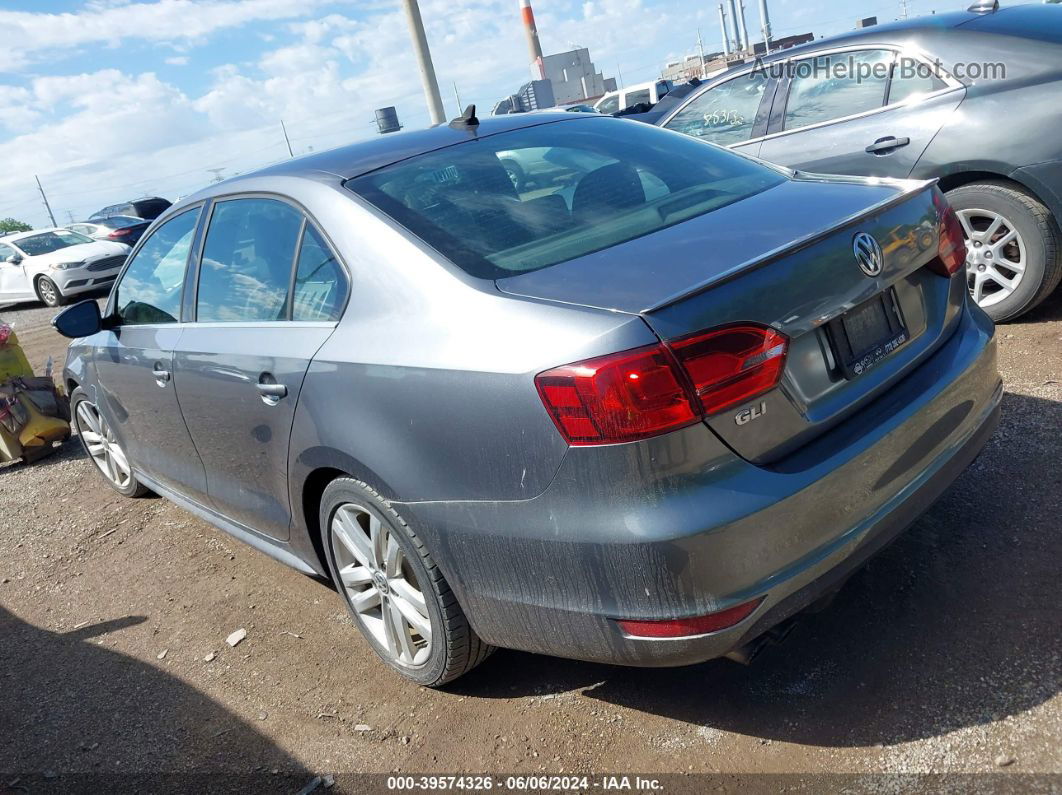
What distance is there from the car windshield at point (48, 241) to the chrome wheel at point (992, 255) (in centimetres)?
1684

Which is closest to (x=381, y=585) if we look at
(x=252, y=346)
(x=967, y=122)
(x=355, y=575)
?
(x=355, y=575)

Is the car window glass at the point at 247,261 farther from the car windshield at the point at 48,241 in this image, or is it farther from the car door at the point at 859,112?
the car windshield at the point at 48,241

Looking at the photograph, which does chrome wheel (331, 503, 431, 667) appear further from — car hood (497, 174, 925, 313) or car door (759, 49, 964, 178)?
car door (759, 49, 964, 178)

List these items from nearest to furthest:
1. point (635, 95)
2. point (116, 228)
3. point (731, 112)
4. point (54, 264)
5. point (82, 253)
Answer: point (731, 112) < point (54, 264) < point (82, 253) < point (116, 228) < point (635, 95)

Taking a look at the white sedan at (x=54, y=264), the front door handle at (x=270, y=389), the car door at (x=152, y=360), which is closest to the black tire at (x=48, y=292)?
the white sedan at (x=54, y=264)

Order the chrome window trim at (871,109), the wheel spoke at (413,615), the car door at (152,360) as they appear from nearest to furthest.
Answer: the wheel spoke at (413,615) < the car door at (152,360) < the chrome window trim at (871,109)

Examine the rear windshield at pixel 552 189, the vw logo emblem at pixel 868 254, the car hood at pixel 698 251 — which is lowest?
the vw logo emblem at pixel 868 254

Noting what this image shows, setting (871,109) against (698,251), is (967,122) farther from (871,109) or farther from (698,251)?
(698,251)

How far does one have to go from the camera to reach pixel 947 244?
2.67 metres

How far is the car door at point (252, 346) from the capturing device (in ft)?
9.39

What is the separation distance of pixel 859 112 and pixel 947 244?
2902 mm

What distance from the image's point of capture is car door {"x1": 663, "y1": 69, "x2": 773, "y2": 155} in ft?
18.8

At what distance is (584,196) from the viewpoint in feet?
9.44

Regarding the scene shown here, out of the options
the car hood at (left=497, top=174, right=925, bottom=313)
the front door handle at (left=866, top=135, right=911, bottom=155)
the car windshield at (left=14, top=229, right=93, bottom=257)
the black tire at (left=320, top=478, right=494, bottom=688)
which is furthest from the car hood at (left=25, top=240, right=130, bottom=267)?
Result: the car hood at (left=497, top=174, right=925, bottom=313)
